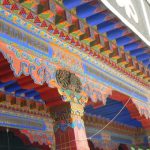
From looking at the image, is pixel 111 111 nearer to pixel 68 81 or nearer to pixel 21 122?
pixel 21 122

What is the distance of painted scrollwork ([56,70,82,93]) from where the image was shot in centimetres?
445

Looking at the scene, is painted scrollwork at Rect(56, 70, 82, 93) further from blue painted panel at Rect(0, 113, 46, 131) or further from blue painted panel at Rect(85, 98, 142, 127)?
blue painted panel at Rect(85, 98, 142, 127)

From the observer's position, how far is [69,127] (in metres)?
4.53

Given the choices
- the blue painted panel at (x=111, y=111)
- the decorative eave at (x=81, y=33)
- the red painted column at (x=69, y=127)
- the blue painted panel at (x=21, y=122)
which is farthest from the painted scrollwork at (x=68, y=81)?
the blue painted panel at (x=111, y=111)

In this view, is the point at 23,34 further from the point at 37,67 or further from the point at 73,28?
the point at 73,28

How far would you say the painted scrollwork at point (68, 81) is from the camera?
4448 mm

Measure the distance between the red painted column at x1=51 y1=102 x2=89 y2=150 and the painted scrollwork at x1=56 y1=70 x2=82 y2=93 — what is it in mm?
218

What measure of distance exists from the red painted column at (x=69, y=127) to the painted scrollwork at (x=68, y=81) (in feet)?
0.71

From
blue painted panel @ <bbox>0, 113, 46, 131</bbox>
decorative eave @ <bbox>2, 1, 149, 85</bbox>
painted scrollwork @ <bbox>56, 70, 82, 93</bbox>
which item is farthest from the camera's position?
blue painted panel @ <bbox>0, 113, 46, 131</bbox>

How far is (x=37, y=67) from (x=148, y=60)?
3.12 meters

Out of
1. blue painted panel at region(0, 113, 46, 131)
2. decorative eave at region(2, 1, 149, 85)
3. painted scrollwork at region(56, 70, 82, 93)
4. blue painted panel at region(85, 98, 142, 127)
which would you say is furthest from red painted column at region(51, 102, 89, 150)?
blue painted panel at region(85, 98, 142, 127)

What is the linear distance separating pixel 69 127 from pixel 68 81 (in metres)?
0.61

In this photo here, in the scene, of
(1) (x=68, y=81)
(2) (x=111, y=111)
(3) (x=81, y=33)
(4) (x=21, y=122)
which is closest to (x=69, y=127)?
(1) (x=68, y=81)

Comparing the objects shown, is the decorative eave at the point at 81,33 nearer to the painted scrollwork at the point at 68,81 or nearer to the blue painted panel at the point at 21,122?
the painted scrollwork at the point at 68,81
